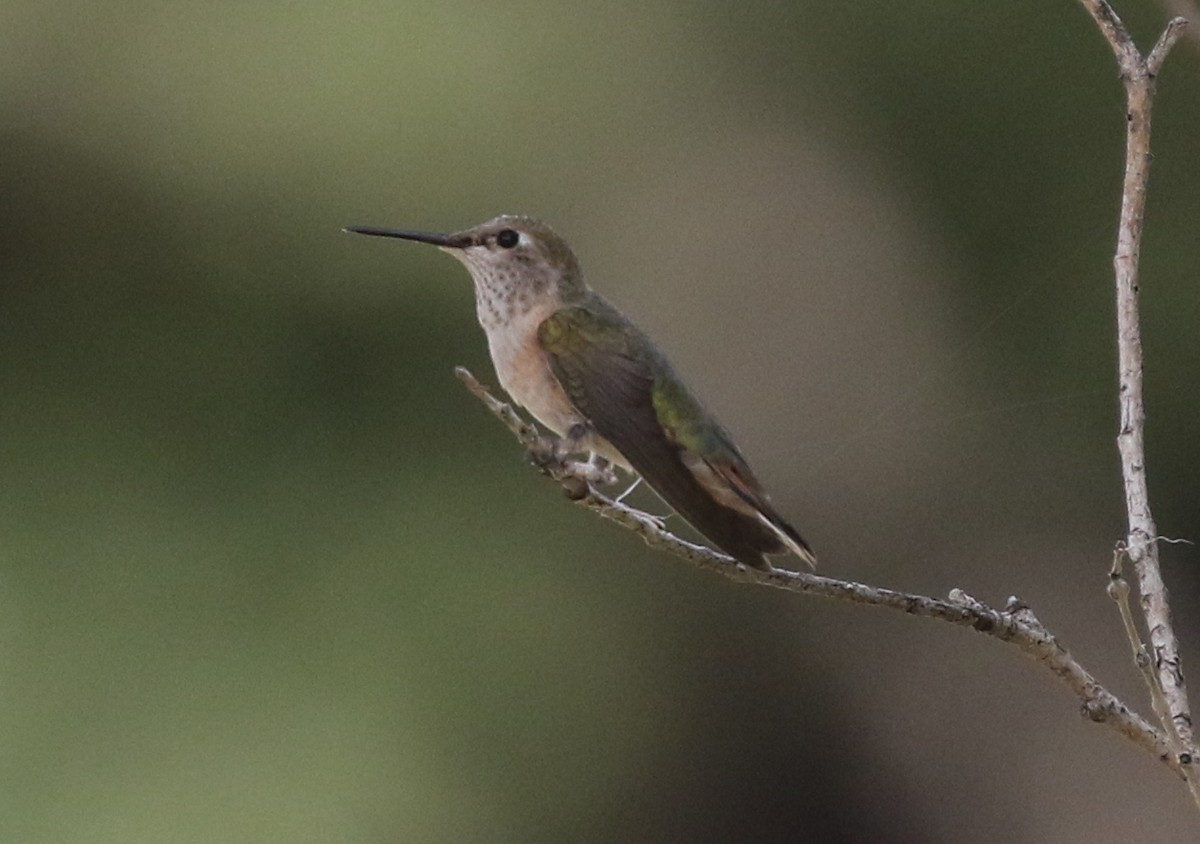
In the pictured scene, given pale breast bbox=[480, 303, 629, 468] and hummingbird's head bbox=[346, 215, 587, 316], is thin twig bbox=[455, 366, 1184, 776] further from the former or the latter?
hummingbird's head bbox=[346, 215, 587, 316]

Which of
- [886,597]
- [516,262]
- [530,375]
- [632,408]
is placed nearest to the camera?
[886,597]

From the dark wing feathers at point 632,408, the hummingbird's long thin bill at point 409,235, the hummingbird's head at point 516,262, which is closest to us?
the dark wing feathers at point 632,408

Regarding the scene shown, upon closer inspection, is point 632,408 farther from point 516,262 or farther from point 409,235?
point 516,262

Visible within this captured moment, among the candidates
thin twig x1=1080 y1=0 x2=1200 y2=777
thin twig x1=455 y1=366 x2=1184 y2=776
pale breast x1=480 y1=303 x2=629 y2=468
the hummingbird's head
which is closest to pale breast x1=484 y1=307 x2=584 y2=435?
pale breast x1=480 y1=303 x2=629 y2=468

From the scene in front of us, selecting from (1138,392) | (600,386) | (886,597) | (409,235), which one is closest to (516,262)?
(409,235)

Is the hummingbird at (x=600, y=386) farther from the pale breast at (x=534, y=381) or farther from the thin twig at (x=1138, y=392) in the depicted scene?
the thin twig at (x=1138, y=392)

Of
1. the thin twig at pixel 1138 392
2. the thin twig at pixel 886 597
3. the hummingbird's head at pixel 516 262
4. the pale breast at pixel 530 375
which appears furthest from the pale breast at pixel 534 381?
the thin twig at pixel 1138 392

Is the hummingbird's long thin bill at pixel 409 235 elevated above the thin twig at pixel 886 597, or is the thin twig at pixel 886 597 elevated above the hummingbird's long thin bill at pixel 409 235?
the hummingbird's long thin bill at pixel 409 235

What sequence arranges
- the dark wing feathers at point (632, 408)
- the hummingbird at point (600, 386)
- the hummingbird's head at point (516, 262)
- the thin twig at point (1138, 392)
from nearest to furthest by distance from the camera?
1. the thin twig at point (1138, 392)
2. the dark wing feathers at point (632, 408)
3. the hummingbird at point (600, 386)
4. the hummingbird's head at point (516, 262)
